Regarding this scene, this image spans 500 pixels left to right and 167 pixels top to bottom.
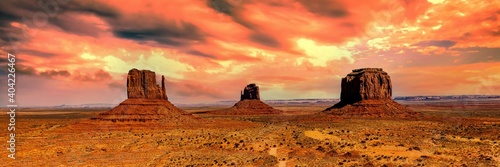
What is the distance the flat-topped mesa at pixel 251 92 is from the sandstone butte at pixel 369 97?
2083 inches

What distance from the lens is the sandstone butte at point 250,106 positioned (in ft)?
436

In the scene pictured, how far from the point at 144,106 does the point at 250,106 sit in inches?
2868

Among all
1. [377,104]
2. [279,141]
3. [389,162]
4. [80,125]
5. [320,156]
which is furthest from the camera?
[377,104]

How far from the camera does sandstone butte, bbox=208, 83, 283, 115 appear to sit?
133 meters

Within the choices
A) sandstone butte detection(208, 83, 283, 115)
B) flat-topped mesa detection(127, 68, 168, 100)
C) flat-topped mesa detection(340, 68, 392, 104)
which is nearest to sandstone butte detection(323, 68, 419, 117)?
flat-topped mesa detection(340, 68, 392, 104)

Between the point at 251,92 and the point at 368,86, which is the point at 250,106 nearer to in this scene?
the point at 251,92

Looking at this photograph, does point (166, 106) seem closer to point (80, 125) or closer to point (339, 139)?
point (80, 125)

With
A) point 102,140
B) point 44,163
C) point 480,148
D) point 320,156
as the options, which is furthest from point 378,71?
point 44,163

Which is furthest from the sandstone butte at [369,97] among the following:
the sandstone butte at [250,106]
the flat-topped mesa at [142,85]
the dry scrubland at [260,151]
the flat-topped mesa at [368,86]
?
the flat-topped mesa at [142,85]

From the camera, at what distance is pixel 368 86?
297 ft

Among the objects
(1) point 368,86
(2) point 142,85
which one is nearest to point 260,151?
(2) point 142,85

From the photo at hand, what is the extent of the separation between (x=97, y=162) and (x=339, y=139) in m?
31.9

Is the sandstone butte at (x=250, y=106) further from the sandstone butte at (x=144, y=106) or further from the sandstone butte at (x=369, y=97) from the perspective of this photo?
the sandstone butte at (x=144, y=106)

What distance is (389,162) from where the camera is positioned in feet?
94.9
